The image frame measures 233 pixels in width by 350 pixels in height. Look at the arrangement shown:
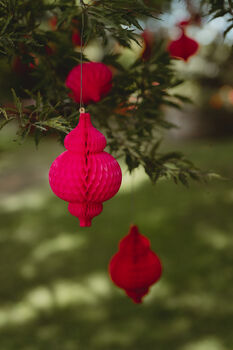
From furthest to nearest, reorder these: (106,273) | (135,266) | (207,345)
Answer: (106,273), (207,345), (135,266)

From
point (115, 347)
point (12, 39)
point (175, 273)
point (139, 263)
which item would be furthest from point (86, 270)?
point (12, 39)

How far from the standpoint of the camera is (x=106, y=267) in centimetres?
492

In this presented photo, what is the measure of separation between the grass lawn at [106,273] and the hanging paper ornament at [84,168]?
8.79 ft

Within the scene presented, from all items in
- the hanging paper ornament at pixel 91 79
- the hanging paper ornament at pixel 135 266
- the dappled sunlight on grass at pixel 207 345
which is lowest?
the dappled sunlight on grass at pixel 207 345

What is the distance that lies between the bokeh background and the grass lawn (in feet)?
0.03

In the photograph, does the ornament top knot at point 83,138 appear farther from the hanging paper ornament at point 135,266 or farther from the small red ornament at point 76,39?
the small red ornament at point 76,39

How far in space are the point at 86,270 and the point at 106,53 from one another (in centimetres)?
313

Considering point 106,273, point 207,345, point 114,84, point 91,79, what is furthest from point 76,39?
point 106,273

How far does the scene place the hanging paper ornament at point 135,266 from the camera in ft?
6.42

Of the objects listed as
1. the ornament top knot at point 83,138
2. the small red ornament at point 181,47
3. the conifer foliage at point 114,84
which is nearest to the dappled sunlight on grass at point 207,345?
the conifer foliage at point 114,84

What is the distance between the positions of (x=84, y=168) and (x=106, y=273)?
360cm

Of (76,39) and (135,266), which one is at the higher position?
Result: (76,39)

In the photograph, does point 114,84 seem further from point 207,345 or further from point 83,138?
point 207,345

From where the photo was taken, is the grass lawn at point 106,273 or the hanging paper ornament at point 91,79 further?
the grass lawn at point 106,273
